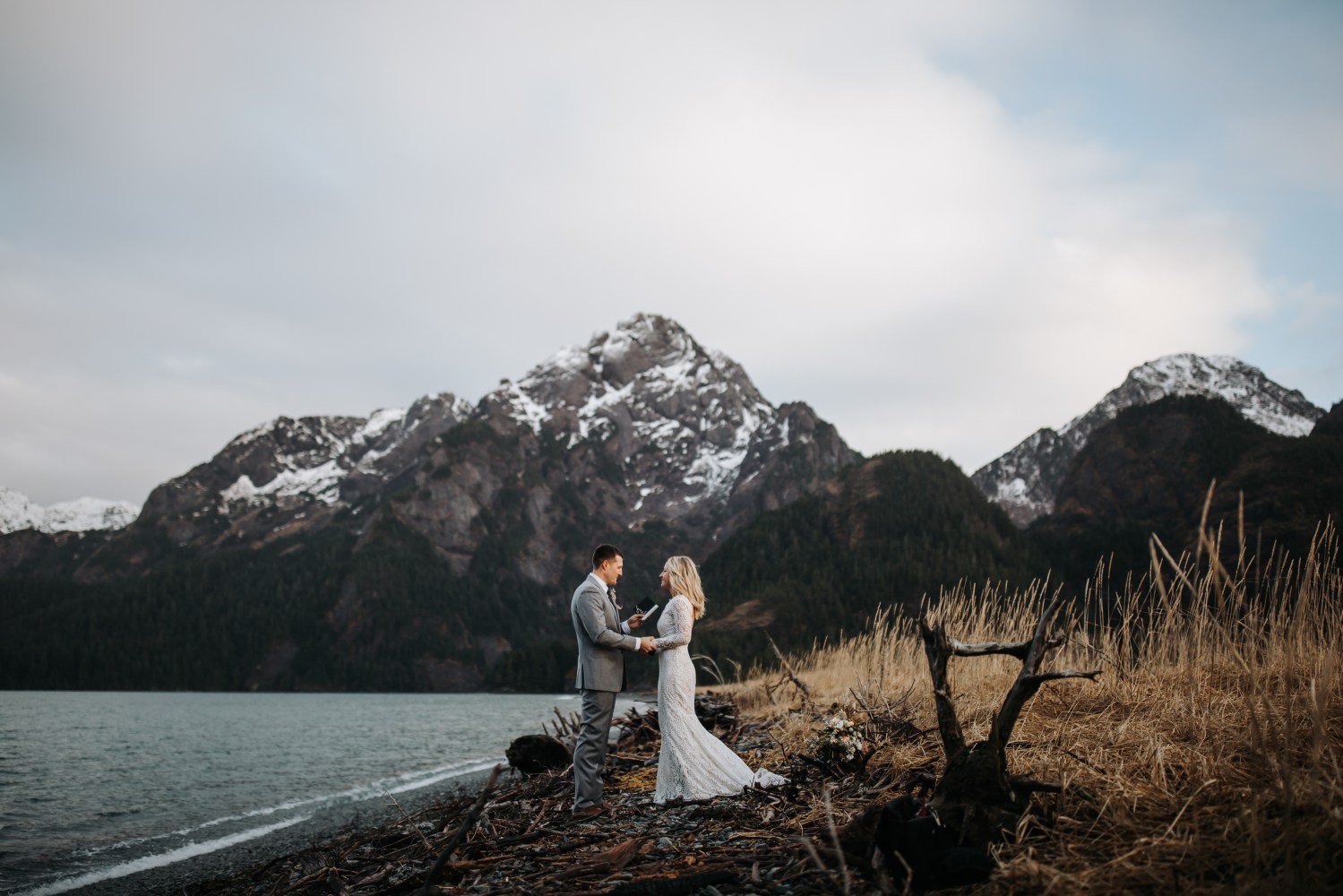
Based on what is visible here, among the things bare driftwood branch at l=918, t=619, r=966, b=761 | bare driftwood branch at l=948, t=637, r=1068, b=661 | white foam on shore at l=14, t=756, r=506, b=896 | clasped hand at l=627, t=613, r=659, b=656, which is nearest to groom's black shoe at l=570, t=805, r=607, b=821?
clasped hand at l=627, t=613, r=659, b=656

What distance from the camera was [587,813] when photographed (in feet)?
26.0

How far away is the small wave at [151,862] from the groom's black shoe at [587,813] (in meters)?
9.00

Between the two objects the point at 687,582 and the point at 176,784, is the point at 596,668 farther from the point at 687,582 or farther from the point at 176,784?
the point at 176,784

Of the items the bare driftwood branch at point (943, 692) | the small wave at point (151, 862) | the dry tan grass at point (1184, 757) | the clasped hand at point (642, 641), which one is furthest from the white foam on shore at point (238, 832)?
the bare driftwood branch at point (943, 692)

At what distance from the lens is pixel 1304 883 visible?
3.14 metres

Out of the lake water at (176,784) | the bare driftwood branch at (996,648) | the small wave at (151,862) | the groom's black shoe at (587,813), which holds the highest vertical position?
the bare driftwood branch at (996,648)

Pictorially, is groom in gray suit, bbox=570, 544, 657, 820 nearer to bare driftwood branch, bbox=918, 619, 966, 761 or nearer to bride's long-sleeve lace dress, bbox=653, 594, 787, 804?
bride's long-sleeve lace dress, bbox=653, 594, 787, 804

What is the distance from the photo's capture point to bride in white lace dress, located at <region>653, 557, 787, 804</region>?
796cm

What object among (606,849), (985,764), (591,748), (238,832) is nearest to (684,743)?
(591,748)

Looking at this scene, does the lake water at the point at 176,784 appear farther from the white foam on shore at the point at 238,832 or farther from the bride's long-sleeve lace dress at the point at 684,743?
the bride's long-sleeve lace dress at the point at 684,743

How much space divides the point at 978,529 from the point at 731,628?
60.4 meters

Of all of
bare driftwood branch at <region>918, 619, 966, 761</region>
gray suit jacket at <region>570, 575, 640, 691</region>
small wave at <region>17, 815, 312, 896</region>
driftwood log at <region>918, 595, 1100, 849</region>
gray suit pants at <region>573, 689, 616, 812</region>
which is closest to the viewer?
driftwood log at <region>918, 595, 1100, 849</region>

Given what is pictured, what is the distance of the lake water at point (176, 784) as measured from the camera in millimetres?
14438

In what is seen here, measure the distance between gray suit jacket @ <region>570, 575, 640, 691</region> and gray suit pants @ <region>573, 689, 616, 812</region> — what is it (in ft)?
0.48
